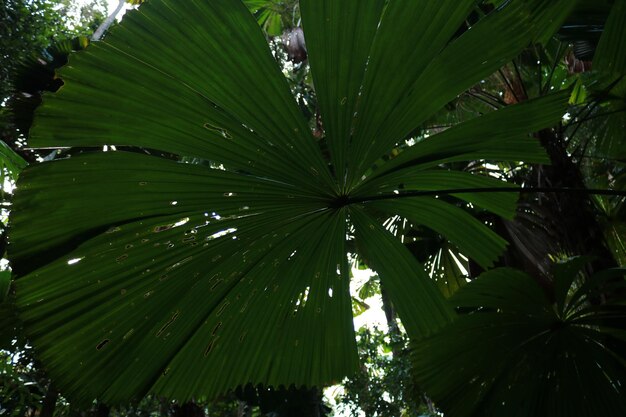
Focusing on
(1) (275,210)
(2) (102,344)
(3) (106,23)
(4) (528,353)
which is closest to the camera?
(2) (102,344)

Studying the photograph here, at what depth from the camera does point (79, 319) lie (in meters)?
0.95

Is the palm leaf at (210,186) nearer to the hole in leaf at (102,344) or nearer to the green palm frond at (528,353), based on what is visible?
the hole in leaf at (102,344)

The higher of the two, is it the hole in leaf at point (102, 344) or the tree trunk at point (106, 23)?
the tree trunk at point (106, 23)

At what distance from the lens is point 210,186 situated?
3.42 feet

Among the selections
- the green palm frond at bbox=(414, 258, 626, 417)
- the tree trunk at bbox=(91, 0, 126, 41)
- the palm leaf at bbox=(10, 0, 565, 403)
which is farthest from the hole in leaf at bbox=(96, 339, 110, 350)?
the tree trunk at bbox=(91, 0, 126, 41)

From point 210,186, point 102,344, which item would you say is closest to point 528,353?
point 210,186

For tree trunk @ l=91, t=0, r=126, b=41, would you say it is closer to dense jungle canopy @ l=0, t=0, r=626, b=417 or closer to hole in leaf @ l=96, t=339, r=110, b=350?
dense jungle canopy @ l=0, t=0, r=626, b=417

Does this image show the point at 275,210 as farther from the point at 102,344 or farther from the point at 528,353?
the point at 528,353

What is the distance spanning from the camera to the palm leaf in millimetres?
877

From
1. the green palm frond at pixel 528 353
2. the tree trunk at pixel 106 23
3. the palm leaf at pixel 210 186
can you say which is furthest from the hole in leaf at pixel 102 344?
the tree trunk at pixel 106 23

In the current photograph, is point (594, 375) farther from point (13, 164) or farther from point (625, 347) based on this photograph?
point (13, 164)

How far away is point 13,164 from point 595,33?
8.75 feet

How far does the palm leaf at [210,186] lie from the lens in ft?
2.88

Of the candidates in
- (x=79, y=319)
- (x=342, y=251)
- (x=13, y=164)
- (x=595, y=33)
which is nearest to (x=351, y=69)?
(x=342, y=251)
